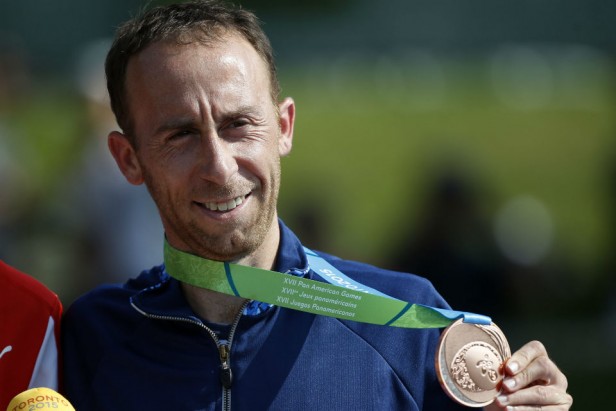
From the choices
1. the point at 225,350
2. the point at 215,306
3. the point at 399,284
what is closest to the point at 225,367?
the point at 225,350

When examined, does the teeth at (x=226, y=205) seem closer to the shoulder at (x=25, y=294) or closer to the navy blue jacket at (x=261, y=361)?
the navy blue jacket at (x=261, y=361)

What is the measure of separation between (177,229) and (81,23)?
12325 mm

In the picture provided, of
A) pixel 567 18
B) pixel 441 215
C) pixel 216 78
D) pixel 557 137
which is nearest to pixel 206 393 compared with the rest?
pixel 216 78

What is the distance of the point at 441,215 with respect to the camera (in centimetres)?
719

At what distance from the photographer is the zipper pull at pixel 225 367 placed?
2.74 m

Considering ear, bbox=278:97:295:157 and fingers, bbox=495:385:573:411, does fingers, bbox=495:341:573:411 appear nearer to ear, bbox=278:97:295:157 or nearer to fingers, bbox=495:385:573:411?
fingers, bbox=495:385:573:411

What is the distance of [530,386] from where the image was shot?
8.56ft

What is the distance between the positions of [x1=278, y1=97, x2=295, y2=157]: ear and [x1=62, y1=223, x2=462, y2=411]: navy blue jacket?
1.08ft

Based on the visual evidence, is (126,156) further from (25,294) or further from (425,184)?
(425,184)

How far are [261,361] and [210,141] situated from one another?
593mm

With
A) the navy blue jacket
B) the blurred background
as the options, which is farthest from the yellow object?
the blurred background

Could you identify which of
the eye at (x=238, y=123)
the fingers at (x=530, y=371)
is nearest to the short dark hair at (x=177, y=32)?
the eye at (x=238, y=123)

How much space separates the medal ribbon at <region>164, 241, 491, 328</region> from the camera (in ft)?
8.76

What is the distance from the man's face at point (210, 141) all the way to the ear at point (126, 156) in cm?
10
